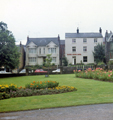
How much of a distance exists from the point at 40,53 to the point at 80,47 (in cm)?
1366

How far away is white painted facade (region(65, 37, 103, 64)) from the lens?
62.2 meters

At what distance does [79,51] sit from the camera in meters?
62.6

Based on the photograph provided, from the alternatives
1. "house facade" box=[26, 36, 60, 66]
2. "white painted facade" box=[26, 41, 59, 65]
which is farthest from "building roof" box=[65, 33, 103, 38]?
"white painted facade" box=[26, 41, 59, 65]

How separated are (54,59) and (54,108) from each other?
182 feet

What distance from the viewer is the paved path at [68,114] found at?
23.8 ft

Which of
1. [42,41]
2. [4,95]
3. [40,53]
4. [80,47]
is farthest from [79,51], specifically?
[4,95]

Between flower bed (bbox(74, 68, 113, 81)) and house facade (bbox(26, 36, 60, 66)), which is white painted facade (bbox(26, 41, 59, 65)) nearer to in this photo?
house facade (bbox(26, 36, 60, 66))

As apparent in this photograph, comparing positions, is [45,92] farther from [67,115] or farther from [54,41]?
[54,41]

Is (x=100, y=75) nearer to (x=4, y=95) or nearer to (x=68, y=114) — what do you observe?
(x=4, y=95)

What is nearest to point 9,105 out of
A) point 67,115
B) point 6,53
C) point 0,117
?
point 0,117

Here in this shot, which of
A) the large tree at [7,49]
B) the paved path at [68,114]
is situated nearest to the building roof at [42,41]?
the large tree at [7,49]

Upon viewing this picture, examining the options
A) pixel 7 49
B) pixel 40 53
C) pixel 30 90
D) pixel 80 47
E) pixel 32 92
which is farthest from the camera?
pixel 40 53

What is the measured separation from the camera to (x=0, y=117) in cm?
749

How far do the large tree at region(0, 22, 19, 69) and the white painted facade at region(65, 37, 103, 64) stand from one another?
25.2 metres
